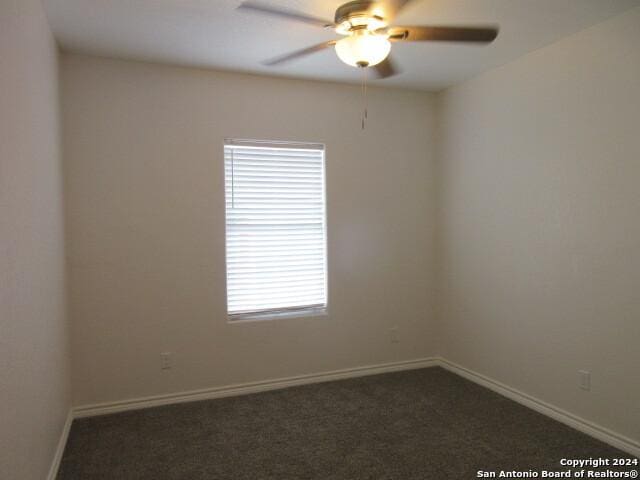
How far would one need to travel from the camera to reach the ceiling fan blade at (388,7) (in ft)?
6.89

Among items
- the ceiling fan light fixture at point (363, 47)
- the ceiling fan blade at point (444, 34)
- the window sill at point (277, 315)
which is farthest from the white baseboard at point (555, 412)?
the ceiling fan light fixture at point (363, 47)

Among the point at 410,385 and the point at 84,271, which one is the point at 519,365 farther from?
the point at 84,271

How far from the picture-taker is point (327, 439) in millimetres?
2910

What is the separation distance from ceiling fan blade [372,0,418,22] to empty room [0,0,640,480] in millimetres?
14

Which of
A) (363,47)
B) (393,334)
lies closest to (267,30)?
(363,47)

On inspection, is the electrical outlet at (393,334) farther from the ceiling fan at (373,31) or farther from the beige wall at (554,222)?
the ceiling fan at (373,31)

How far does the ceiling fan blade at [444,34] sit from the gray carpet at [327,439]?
224 cm

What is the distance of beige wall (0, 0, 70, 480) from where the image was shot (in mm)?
1696

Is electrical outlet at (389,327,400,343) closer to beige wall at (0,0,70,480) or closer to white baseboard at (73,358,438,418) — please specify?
white baseboard at (73,358,438,418)

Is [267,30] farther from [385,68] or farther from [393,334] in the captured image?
[393,334]

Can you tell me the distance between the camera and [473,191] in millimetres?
3906

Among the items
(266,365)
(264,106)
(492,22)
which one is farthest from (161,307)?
(492,22)

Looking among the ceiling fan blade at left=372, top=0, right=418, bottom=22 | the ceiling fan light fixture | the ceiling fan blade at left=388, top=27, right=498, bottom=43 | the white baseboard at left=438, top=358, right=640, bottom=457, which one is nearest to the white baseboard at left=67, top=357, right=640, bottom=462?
the white baseboard at left=438, top=358, right=640, bottom=457

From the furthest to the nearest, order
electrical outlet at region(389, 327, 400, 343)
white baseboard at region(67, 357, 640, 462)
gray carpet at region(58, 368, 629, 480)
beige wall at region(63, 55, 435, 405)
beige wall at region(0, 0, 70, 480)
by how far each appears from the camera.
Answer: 1. electrical outlet at region(389, 327, 400, 343)
2. beige wall at region(63, 55, 435, 405)
3. white baseboard at region(67, 357, 640, 462)
4. gray carpet at region(58, 368, 629, 480)
5. beige wall at region(0, 0, 70, 480)
